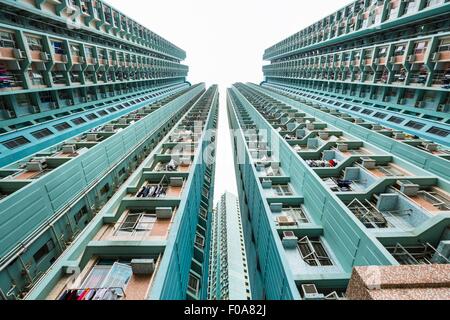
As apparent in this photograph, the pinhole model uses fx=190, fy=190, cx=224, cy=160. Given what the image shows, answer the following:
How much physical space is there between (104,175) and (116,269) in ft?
50.9

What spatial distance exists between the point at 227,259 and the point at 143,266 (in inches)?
3863

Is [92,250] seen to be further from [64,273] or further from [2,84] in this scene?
[2,84]

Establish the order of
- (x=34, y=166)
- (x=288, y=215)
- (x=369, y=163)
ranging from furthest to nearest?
(x=34, y=166), (x=288, y=215), (x=369, y=163)

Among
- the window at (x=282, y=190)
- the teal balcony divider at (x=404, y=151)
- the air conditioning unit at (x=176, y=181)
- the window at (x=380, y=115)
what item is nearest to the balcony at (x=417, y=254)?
the window at (x=282, y=190)

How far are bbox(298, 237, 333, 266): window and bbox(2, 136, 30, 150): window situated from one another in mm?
24912

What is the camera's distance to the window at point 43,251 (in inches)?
502

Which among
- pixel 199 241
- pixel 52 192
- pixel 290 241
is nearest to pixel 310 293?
pixel 290 241

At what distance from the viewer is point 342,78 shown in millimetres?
45125

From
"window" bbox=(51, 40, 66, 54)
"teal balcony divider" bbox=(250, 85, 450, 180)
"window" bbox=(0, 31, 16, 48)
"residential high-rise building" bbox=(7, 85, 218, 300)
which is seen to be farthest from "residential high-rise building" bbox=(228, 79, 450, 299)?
"window" bbox=(51, 40, 66, 54)

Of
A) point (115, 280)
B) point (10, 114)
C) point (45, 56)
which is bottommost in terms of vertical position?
point (115, 280)

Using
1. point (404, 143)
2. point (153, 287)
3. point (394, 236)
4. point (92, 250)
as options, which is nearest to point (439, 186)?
point (394, 236)

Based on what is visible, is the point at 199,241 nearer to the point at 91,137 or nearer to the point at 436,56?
the point at 91,137

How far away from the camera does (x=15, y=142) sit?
17.3 meters

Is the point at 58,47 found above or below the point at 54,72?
above
